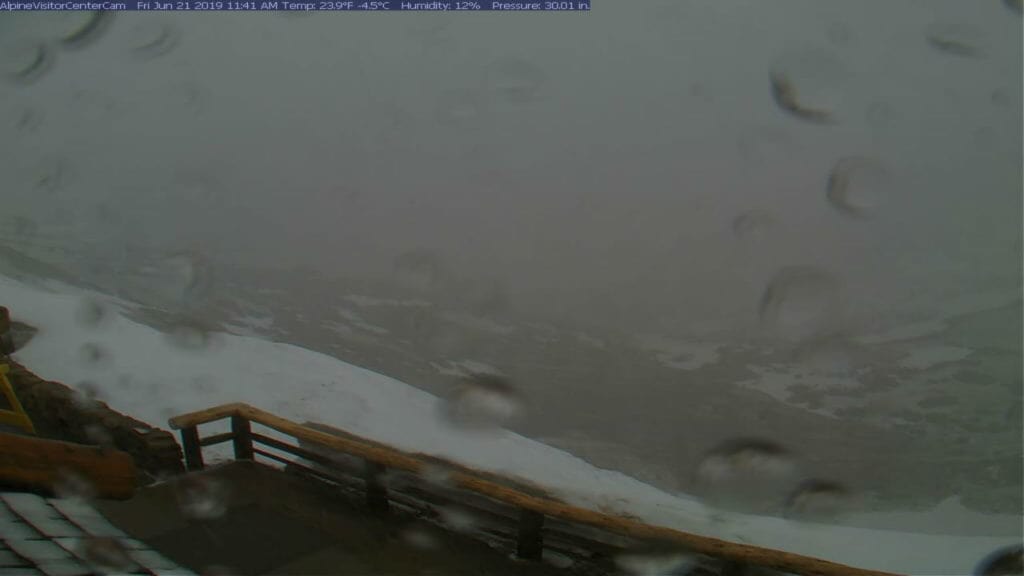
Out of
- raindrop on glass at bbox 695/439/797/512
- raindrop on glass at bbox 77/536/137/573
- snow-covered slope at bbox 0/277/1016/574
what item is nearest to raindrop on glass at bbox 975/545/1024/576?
snow-covered slope at bbox 0/277/1016/574

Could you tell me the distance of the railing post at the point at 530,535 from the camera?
404cm

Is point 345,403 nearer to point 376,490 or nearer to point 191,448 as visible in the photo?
point 191,448

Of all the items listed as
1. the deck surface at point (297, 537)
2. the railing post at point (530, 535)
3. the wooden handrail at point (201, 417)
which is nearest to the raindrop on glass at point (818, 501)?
the railing post at point (530, 535)

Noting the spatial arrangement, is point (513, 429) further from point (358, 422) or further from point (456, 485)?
point (456, 485)

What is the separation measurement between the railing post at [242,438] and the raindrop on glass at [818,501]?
711 centimetres

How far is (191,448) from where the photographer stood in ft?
16.4

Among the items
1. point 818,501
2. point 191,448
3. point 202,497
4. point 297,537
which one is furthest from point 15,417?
point 818,501

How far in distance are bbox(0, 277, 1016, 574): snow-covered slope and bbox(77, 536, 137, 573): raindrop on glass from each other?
18.8 ft

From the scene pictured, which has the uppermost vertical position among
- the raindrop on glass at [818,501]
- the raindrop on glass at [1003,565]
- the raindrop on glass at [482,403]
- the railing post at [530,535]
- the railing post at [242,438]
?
the raindrop on glass at [482,403]

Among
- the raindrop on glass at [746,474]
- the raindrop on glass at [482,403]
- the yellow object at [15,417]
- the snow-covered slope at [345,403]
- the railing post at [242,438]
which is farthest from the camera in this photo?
the raindrop on glass at [482,403]

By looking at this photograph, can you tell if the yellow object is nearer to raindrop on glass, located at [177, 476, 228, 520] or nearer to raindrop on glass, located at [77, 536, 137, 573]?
raindrop on glass, located at [177, 476, 228, 520]

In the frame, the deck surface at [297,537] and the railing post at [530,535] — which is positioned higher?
the railing post at [530,535]

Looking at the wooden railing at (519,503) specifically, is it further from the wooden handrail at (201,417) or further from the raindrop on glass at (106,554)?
the raindrop on glass at (106,554)

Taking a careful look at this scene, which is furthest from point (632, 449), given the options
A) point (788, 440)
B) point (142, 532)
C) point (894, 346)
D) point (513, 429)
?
point (894, 346)
